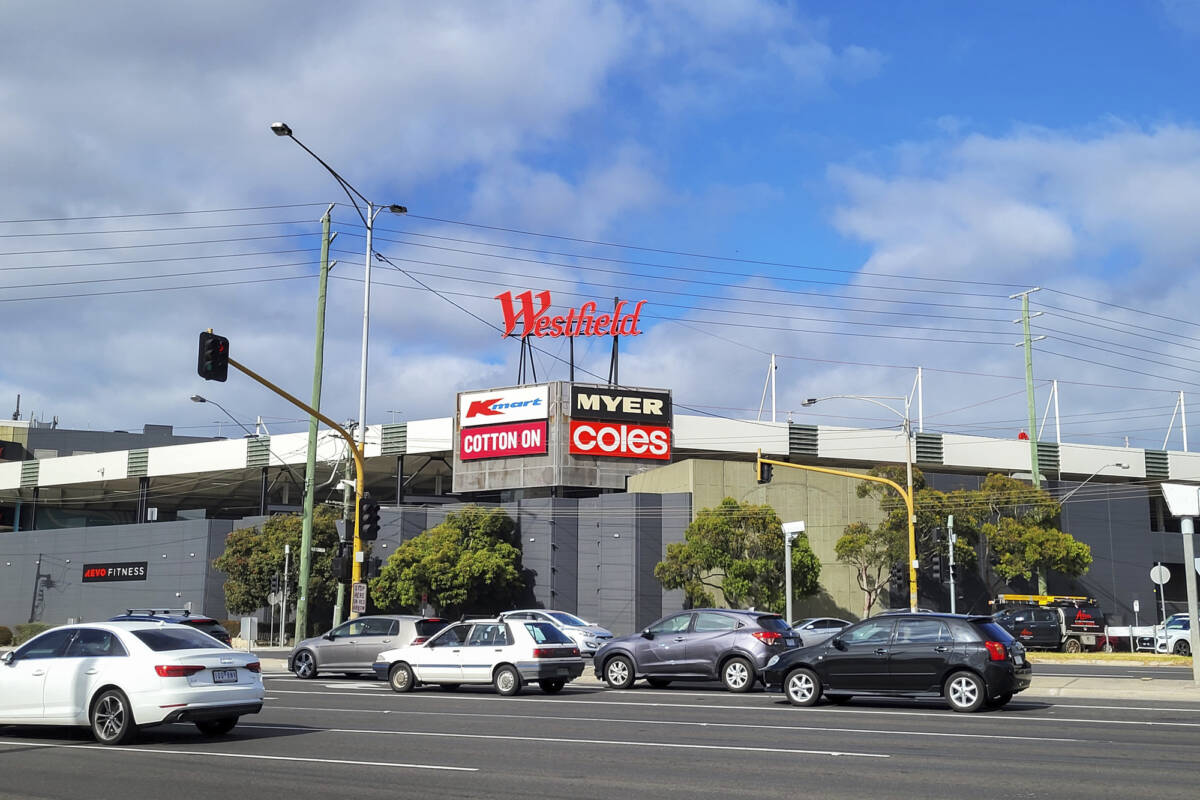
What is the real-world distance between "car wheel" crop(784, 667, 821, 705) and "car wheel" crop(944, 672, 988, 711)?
6.93 feet

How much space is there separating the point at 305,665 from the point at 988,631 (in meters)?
16.3

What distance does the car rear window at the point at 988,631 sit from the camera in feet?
57.8

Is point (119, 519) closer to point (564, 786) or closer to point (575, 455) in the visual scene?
point (575, 455)

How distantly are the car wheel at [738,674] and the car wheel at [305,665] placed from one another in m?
10.2

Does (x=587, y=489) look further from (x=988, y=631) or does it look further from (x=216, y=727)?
(x=216, y=727)

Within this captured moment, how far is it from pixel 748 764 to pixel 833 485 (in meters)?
46.7

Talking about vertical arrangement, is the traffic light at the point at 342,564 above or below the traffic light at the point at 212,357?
below

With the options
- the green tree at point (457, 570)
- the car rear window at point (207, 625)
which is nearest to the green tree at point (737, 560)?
the green tree at point (457, 570)

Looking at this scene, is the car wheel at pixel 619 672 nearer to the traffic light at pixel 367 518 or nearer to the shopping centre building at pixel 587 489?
the traffic light at pixel 367 518

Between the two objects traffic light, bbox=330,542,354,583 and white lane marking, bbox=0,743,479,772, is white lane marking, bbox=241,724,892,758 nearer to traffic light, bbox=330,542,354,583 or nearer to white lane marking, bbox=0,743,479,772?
white lane marking, bbox=0,743,479,772

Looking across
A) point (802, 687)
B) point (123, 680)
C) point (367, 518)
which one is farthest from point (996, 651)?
point (367, 518)

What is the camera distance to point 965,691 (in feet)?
58.1

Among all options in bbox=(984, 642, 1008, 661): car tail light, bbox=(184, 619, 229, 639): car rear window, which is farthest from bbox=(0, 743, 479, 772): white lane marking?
bbox=(184, 619, 229, 639): car rear window

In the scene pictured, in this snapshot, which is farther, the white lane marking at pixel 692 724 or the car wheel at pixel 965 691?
the car wheel at pixel 965 691
